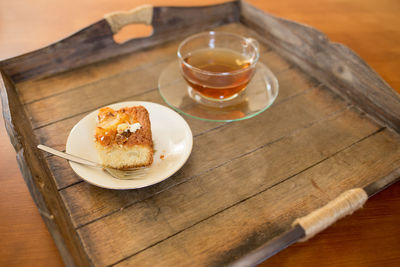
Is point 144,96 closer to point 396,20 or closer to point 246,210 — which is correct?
point 246,210

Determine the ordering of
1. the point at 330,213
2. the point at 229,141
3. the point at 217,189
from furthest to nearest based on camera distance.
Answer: the point at 229,141 < the point at 217,189 < the point at 330,213

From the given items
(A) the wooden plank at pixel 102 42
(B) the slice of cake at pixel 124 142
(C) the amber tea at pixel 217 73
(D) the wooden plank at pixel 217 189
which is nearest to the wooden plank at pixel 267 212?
(D) the wooden plank at pixel 217 189

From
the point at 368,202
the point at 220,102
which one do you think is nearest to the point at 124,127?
the point at 220,102

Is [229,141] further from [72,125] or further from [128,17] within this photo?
[128,17]

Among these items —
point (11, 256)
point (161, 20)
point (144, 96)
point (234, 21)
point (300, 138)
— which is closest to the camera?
point (11, 256)

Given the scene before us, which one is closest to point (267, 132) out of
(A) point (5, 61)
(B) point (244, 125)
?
(B) point (244, 125)

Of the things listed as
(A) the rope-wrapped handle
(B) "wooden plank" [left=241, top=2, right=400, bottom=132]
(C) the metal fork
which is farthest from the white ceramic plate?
(B) "wooden plank" [left=241, top=2, right=400, bottom=132]
